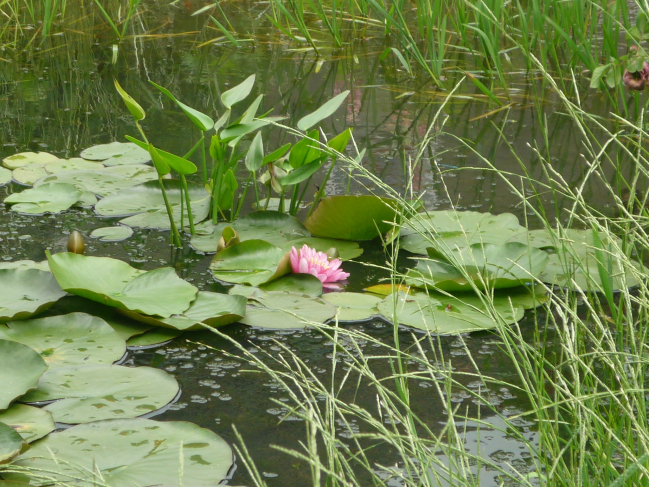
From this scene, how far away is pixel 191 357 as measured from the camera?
4.53 feet

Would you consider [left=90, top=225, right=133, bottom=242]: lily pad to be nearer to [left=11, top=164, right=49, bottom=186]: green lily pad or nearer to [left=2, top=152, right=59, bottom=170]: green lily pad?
[left=11, top=164, right=49, bottom=186]: green lily pad

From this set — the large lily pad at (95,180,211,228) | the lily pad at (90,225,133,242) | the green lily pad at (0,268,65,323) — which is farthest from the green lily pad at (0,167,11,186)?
the green lily pad at (0,268,65,323)

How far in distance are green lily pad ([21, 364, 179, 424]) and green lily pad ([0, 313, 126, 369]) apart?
0.13 feet

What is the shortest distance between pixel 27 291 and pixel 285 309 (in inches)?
21.6

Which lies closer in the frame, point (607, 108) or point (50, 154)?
point (50, 154)

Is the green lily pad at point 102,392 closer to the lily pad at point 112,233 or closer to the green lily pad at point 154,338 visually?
the green lily pad at point 154,338

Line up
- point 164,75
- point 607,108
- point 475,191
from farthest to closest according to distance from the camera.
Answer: point 164,75 → point 607,108 → point 475,191

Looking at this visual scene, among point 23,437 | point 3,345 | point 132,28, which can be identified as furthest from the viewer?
point 132,28

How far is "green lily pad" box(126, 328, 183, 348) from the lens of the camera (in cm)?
141

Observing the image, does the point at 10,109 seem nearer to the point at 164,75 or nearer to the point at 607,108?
the point at 164,75

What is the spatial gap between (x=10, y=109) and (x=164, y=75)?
839mm

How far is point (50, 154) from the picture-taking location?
7.73 ft

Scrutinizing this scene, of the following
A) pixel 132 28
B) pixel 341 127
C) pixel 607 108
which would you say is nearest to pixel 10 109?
pixel 341 127

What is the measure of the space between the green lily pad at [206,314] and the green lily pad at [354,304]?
0.22 meters
